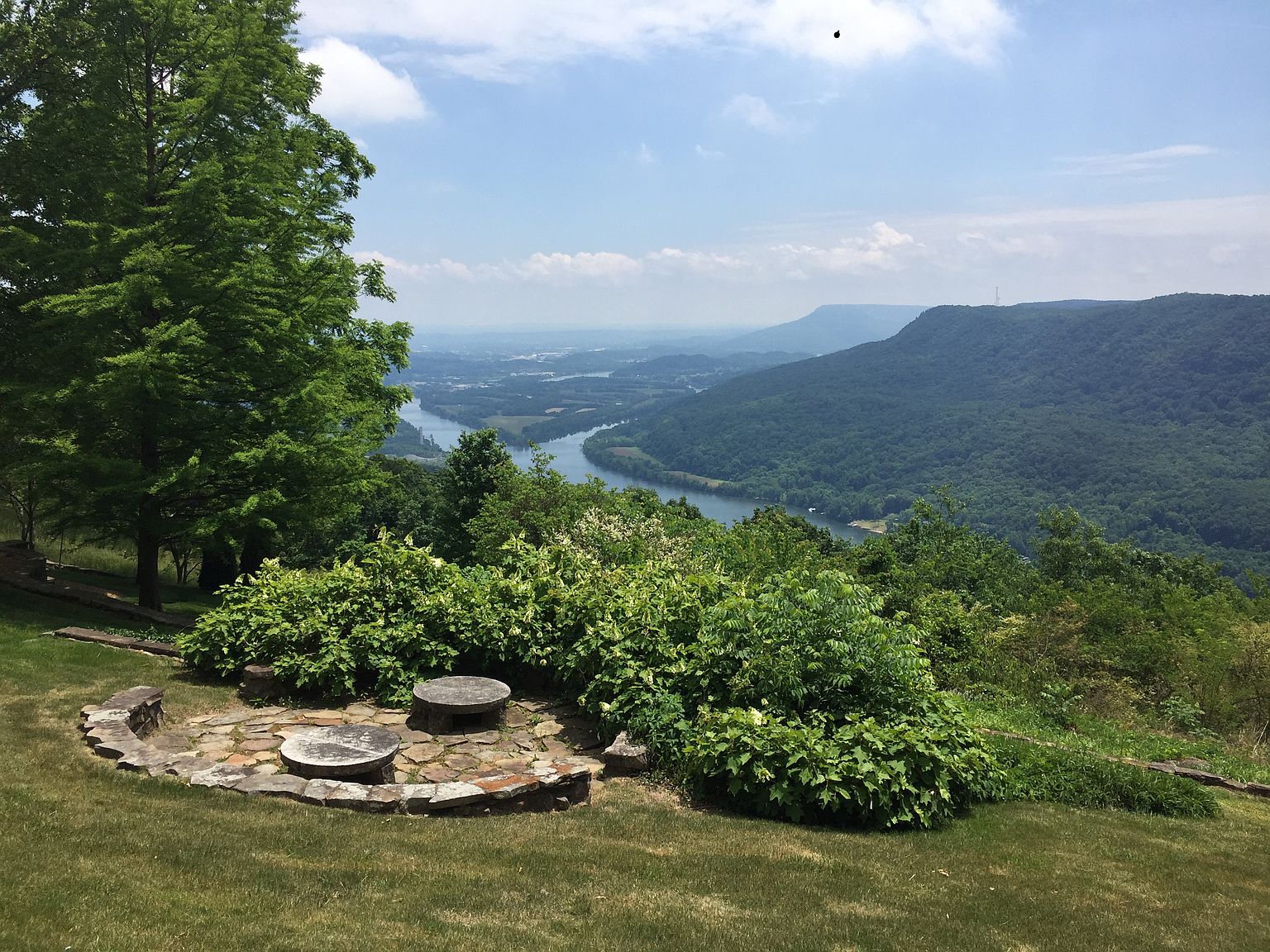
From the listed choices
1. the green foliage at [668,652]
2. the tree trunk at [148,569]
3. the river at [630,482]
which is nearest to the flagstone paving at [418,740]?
the green foliage at [668,652]

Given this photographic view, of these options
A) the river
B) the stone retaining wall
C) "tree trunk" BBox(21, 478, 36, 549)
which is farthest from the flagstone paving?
the river

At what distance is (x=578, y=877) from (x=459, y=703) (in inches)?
120

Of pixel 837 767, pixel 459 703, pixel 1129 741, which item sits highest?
pixel 837 767

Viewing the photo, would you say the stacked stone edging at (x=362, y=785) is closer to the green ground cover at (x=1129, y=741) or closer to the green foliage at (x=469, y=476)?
the green ground cover at (x=1129, y=741)

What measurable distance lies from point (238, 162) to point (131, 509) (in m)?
5.43

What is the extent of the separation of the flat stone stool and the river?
218ft

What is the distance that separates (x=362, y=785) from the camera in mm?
5828

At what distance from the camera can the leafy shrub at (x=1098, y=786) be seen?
6773mm

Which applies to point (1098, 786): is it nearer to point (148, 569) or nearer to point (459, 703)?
point (459, 703)

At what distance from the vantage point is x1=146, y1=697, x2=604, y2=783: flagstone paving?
6539 mm

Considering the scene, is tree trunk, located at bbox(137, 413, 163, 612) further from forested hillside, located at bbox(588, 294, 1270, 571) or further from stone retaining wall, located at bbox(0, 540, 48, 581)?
Result: forested hillside, located at bbox(588, 294, 1270, 571)

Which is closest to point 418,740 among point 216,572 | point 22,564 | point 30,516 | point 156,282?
point 156,282

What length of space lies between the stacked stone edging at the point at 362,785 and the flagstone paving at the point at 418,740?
0.27 metres

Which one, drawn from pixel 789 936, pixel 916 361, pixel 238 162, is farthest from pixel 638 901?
pixel 916 361
